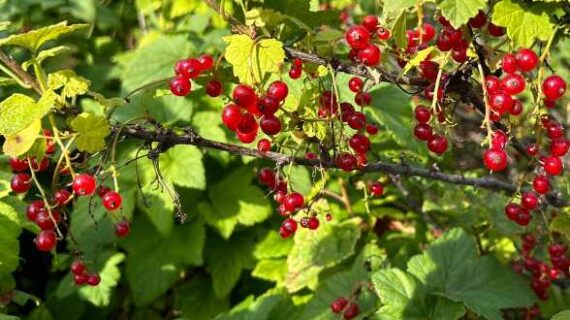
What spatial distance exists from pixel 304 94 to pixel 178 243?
1.54 metres

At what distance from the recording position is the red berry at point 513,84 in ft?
4.50

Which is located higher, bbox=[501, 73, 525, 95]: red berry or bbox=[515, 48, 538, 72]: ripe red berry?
bbox=[515, 48, 538, 72]: ripe red berry

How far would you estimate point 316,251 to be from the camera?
2785 mm

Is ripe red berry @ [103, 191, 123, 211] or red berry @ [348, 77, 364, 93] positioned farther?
red berry @ [348, 77, 364, 93]

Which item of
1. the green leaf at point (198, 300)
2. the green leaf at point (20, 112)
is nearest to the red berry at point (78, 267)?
the green leaf at point (20, 112)

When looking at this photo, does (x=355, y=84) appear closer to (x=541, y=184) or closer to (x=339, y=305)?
(x=541, y=184)

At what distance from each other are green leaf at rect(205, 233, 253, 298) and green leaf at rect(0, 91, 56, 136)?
1764mm

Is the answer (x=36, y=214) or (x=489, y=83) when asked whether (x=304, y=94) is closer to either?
(x=489, y=83)

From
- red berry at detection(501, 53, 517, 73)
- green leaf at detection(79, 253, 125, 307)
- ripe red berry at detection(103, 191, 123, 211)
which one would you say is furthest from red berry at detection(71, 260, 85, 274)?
red berry at detection(501, 53, 517, 73)

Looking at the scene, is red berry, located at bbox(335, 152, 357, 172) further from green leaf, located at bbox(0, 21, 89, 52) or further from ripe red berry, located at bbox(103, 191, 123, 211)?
green leaf, located at bbox(0, 21, 89, 52)

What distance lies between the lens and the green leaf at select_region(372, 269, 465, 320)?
2.12 m

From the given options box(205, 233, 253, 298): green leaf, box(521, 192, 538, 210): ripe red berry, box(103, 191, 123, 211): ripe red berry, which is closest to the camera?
box(103, 191, 123, 211): ripe red berry

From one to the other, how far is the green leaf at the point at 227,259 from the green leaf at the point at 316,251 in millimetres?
324

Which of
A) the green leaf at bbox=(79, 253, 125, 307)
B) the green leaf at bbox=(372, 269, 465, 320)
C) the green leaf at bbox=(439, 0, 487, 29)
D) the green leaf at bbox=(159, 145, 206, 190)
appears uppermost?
the green leaf at bbox=(439, 0, 487, 29)
